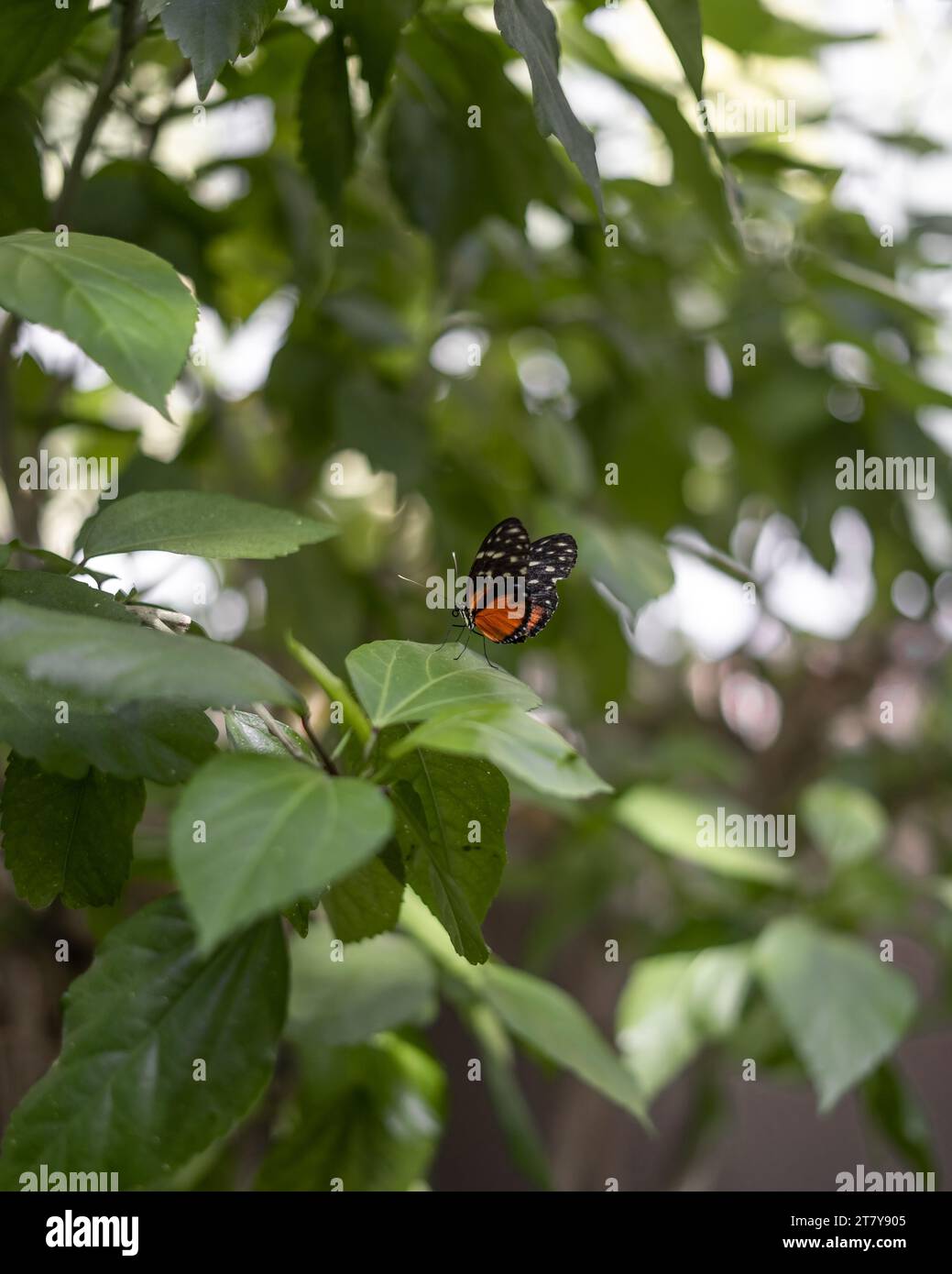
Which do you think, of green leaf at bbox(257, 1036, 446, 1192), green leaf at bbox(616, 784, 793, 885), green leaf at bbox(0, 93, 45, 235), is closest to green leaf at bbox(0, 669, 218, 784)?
green leaf at bbox(0, 93, 45, 235)

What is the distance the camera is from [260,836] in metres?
0.26

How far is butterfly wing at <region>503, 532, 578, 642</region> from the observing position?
47 centimetres

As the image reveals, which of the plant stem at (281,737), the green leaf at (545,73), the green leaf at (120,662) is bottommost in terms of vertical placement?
the plant stem at (281,737)

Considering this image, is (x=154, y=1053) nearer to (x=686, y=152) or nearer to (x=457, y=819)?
(x=457, y=819)

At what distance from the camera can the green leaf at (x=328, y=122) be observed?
1.75 ft

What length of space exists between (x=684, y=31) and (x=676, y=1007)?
2.31 feet

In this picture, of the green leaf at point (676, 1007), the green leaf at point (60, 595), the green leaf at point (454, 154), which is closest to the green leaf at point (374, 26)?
the green leaf at point (454, 154)

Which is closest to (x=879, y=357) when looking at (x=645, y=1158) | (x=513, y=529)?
(x=513, y=529)

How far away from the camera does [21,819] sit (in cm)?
37

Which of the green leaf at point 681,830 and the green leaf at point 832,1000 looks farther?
the green leaf at point 681,830

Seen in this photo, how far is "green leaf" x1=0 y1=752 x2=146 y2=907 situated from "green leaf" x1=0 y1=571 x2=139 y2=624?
5 cm

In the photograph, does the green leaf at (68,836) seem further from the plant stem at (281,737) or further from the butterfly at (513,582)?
the butterfly at (513,582)

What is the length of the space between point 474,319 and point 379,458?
202 mm

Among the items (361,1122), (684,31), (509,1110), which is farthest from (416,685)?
(509,1110)
